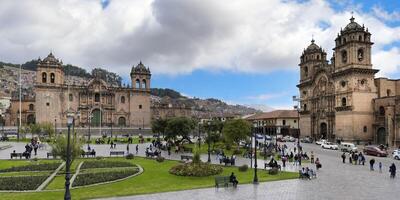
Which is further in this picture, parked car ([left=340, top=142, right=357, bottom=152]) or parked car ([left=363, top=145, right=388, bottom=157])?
parked car ([left=340, top=142, right=357, bottom=152])

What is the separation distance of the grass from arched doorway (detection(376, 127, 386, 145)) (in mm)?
37993

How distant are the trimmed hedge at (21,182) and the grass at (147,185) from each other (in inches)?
35.4

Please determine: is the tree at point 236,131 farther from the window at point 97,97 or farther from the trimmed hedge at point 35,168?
the window at point 97,97

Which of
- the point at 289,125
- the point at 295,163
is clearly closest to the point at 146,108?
the point at 289,125

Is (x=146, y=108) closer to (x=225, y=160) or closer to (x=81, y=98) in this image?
(x=81, y=98)

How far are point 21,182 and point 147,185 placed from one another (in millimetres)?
7457

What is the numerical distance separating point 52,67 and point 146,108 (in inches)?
862

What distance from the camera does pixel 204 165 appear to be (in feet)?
87.4

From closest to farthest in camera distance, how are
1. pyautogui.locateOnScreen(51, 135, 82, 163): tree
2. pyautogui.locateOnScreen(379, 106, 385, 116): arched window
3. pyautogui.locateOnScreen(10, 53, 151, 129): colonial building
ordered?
pyautogui.locateOnScreen(51, 135, 82, 163): tree → pyautogui.locateOnScreen(379, 106, 385, 116): arched window → pyautogui.locateOnScreen(10, 53, 151, 129): colonial building

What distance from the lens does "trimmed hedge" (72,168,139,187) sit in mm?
22916

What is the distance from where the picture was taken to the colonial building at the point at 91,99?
80562mm

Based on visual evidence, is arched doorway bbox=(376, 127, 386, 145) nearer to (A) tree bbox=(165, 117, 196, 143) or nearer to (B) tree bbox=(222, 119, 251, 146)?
(B) tree bbox=(222, 119, 251, 146)

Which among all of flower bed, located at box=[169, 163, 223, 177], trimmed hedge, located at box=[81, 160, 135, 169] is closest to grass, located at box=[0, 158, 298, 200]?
flower bed, located at box=[169, 163, 223, 177]

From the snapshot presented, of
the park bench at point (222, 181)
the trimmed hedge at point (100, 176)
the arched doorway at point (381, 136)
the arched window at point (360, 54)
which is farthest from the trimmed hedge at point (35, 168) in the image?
the arched window at point (360, 54)
